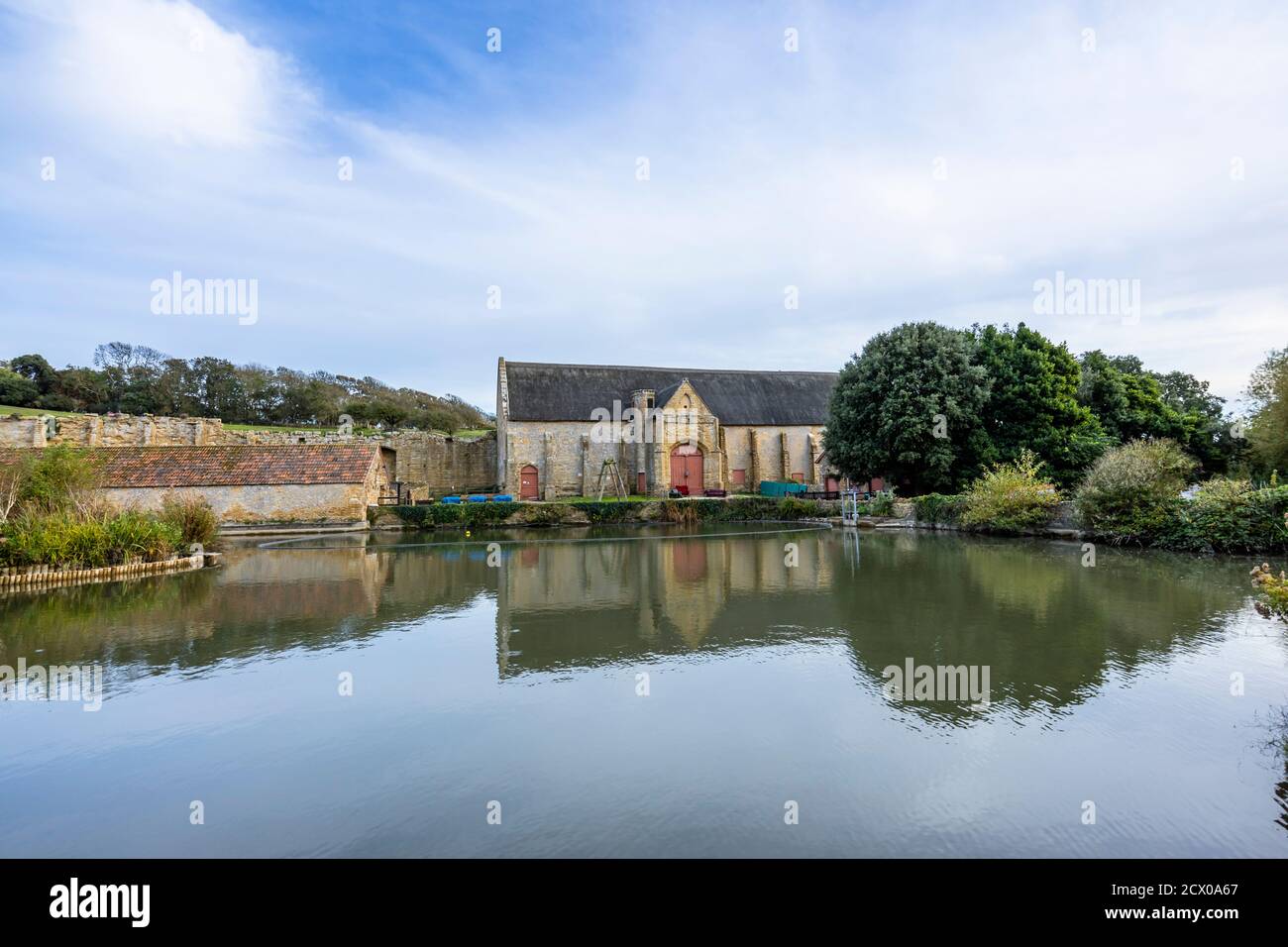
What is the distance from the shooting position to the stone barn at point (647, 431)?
37.7 m

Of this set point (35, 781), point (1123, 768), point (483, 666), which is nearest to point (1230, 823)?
point (1123, 768)

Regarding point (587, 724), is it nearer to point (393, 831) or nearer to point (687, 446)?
point (393, 831)

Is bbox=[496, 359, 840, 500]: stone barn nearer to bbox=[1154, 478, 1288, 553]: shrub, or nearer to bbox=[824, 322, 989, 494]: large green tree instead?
bbox=[824, 322, 989, 494]: large green tree

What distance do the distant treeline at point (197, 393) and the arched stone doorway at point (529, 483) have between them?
66.4ft

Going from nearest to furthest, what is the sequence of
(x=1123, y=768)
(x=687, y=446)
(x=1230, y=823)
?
(x=1230, y=823) < (x=1123, y=768) < (x=687, y=446)

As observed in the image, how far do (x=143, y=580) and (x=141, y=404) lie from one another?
159 ft

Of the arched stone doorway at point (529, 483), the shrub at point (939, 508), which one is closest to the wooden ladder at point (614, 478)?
the arched stone doorway at point (529, 483)

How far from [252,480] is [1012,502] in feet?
85.5

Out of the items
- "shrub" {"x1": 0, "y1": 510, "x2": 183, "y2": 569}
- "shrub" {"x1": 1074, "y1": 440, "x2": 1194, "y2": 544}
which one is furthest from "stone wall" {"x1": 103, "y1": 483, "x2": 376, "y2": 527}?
"shrub" {"x1": 1074, "y1": 440, "x2": 1194, "y2": 544}

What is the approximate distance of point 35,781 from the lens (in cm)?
518

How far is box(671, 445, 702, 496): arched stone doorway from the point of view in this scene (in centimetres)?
3797

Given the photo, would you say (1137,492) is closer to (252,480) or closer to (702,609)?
(702,609)

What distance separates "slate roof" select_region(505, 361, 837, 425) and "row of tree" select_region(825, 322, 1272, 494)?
877cm

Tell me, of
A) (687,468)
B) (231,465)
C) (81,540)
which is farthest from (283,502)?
(687,468)
